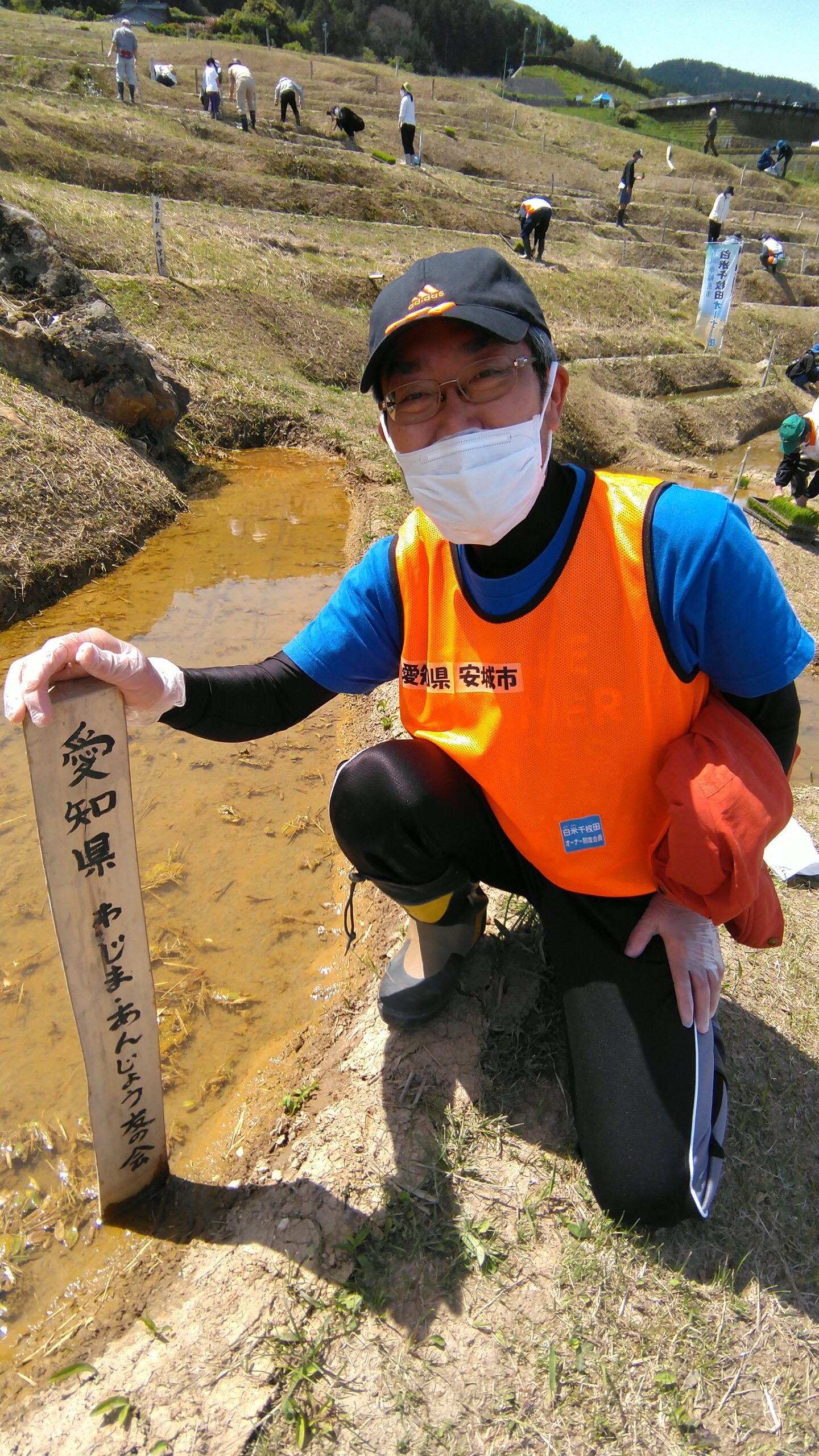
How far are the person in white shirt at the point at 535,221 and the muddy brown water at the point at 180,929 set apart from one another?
47.6 feet

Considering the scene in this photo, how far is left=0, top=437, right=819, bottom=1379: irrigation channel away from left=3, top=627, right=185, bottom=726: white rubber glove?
118 cm

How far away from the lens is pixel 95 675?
4.61 feet

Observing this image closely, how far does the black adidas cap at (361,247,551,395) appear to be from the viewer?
Answer: 1432 millimetres

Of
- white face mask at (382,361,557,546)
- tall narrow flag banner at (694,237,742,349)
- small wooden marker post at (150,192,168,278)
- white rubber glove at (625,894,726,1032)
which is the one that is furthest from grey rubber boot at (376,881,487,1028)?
tall narrow flag banner at (694,237,742,349)

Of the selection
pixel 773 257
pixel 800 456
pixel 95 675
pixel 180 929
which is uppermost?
pixel 773 257

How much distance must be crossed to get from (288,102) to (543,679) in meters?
24.0

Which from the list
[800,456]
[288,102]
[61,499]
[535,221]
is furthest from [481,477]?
[288,102]

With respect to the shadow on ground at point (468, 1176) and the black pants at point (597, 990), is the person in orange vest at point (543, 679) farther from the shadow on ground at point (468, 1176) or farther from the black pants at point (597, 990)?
the shadow on ground at point (468, 1176)

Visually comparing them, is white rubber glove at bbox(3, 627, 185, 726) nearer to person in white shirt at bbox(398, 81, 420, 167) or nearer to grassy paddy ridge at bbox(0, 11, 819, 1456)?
grassy paddy ridge at bbox(0, 11, 819, 1456)

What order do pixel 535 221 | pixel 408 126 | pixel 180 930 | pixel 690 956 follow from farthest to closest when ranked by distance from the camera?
pixel 408 126 → pixel 535 221 → pixel 180 930 → pixel 690 956

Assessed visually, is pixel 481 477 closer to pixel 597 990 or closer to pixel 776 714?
pixel 776 714

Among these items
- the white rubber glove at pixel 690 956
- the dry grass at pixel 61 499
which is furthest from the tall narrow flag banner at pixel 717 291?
the white rubber glove at pixel 690 956

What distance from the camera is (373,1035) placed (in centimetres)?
221

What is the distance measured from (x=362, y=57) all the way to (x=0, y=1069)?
5432 centimetres
